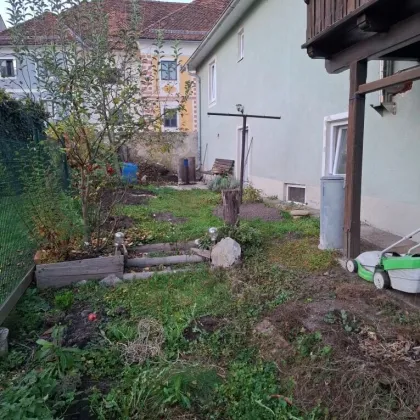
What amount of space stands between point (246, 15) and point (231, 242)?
28.0 ft

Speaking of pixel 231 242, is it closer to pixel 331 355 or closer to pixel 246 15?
pixel 331 355

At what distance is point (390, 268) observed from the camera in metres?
3.21

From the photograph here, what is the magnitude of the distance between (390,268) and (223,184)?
26.4 feet

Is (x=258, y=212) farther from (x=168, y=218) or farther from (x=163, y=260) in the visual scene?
(x=163, y=260)

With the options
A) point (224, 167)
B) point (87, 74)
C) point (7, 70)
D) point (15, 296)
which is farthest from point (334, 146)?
point (7, 70)

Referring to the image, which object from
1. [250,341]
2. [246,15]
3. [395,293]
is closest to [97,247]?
[250,341]

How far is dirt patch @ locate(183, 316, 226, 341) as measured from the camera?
3.07m

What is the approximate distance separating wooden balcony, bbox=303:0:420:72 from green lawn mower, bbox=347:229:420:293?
184 cm

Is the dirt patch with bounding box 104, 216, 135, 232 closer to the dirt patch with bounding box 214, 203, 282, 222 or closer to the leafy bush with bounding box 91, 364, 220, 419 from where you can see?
the dirt patch with bounding box 214, 203, 282, 222

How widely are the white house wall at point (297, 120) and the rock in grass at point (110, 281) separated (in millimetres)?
3895

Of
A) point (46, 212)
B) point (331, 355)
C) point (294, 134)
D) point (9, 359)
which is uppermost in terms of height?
point (294, 134)

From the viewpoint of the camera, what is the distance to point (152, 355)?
108 inches

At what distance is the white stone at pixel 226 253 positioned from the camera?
4.51m

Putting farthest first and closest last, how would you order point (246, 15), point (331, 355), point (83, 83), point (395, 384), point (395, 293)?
point (246, 15)
point (83, 83)
point (395, 293)
point (331, 355)
point (395, 384)
